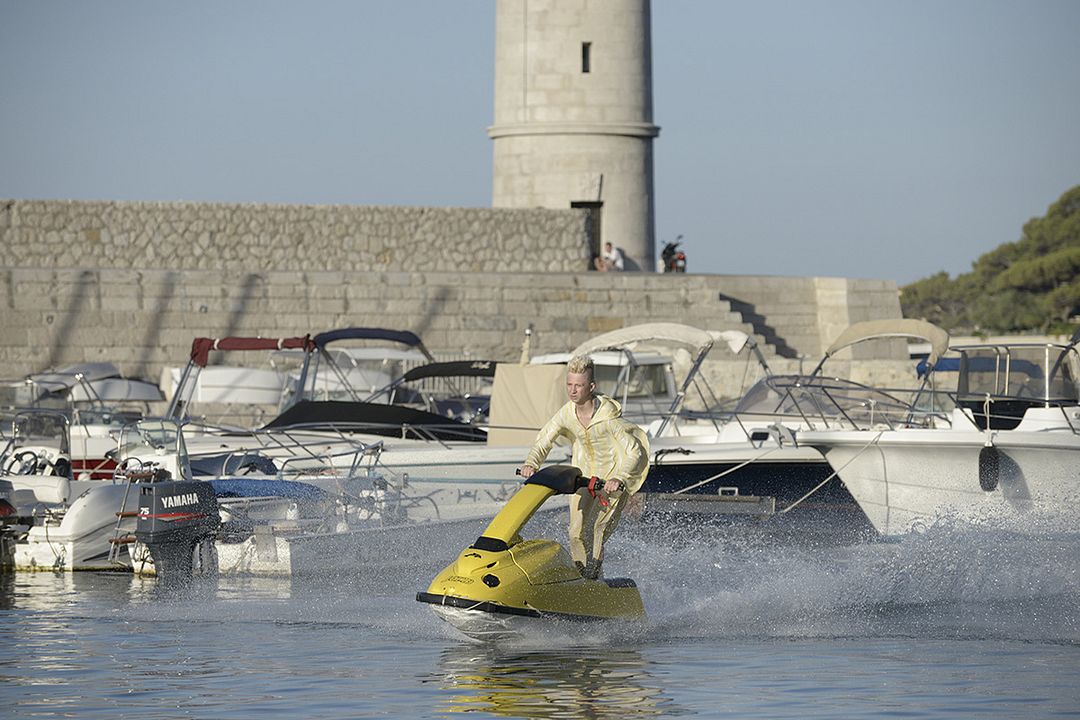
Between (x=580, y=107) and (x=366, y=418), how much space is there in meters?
16.7

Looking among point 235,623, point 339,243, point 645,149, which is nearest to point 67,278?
point 339,243

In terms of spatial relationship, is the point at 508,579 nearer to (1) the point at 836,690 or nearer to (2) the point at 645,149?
(1) the point at 836,690

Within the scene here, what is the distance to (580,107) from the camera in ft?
106

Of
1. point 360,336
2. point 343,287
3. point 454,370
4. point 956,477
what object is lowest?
point 956,477

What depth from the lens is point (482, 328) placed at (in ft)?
94.4

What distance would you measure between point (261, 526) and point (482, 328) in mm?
15786

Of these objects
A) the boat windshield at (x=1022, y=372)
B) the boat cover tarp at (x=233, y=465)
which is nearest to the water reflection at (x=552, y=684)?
the boat cover tarp at (x=233, y=465)

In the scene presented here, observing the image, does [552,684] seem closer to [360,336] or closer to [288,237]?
[360,336]

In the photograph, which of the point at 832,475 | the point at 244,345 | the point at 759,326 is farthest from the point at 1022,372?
the point at 759,326

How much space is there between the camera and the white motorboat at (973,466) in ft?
44.0

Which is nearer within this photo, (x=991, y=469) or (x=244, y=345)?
(x=991, y=469)

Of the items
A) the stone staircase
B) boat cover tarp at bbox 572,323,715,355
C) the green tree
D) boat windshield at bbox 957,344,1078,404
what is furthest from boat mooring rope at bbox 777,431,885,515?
the green tree

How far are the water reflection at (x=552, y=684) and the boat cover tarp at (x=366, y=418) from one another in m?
6.99

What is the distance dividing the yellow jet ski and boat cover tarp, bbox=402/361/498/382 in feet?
32.6
